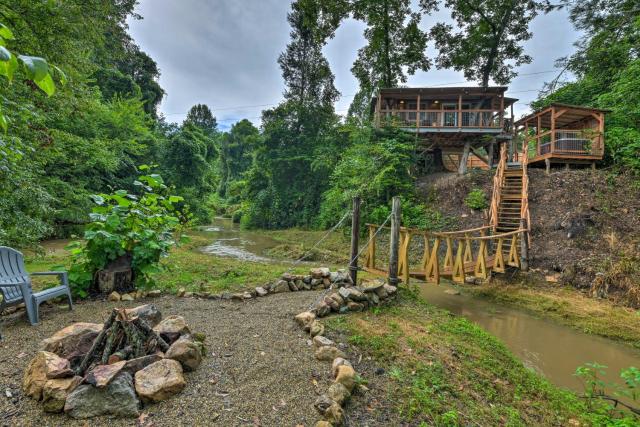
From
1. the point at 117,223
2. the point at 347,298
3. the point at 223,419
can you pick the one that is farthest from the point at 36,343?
the point at 347,298

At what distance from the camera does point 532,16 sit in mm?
14234

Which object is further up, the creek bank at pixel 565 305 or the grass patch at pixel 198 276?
the grass patch at pixel 198 276

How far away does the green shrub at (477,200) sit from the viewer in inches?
379

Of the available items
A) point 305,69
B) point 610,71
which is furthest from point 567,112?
point 305,69

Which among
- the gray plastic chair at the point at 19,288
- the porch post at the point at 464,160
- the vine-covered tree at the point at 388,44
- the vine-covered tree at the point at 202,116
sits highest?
the vine-covered tree at the point at 202,116

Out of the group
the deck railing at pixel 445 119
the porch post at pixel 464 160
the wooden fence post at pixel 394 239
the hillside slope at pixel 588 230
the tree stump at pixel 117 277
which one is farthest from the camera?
the deck railing at pixel 445 119

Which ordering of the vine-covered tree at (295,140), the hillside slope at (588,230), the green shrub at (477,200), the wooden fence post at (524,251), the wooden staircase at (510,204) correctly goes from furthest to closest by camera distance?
1. the vine-covered tree at (295,140)
2. the green shrub at (477,200)
3. the wooden staircase at (510,204)
4. the wooden fence post at (524,251)
5. the hillside slope at (588,230)

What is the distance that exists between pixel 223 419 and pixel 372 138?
501 inches

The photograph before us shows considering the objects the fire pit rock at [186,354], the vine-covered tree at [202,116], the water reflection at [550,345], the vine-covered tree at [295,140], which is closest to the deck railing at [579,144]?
the water reflection at [550,345]

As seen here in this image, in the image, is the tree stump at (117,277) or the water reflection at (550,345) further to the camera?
the tree stump at (117,277)

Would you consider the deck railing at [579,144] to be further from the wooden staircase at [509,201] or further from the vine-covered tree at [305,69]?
the vine-covered tree at [305,69]

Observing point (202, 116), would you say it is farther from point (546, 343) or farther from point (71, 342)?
point (546, 343)

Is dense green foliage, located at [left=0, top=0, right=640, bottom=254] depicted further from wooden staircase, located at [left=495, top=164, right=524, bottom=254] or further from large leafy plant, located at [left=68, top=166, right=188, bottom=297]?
wooden staircase, located at [left=495, top=164, right=524, bottom=254]

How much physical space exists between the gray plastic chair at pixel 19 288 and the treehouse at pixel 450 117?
41.2ft
